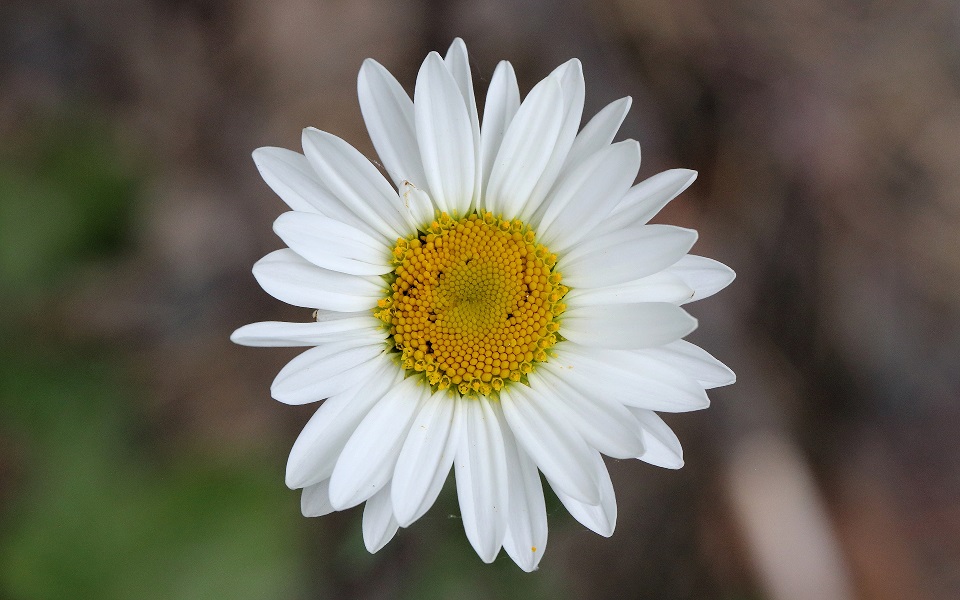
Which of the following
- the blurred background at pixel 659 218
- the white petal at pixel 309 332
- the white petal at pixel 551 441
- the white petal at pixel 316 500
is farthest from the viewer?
the blurred background at pixel 659 218

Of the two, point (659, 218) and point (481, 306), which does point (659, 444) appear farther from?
point (659, 218)

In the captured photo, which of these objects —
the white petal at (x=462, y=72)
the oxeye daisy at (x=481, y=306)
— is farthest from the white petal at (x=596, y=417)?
the white petal at (x=462, y=72)

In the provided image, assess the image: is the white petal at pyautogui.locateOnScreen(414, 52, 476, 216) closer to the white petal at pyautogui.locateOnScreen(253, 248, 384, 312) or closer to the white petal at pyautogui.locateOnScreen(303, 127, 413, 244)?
the white petal at pyautogui.locateOnScreen(303, 127, 413, 244)

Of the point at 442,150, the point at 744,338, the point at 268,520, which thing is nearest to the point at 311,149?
the point at 442,150

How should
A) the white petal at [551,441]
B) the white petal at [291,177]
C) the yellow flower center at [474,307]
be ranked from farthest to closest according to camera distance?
the yellow flower center at [474,307] → the white petal at [291,177] → the white petal at [551,441]

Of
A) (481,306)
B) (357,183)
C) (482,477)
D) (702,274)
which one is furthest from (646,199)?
(482,477)

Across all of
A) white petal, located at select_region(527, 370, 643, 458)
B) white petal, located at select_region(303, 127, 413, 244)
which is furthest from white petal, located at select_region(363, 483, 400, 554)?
white petal, located at select_region(303, 127, 413, 244)

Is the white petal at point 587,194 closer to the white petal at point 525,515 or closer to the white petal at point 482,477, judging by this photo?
the white petal at point 482,477
